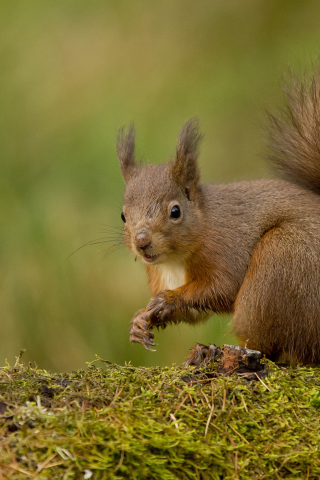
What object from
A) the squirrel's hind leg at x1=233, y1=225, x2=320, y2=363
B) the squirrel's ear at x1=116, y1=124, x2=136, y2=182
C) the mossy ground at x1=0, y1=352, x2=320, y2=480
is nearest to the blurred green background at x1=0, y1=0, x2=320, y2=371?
the squirrel's ear at x1=116, y1=124, x2=136, y2=182

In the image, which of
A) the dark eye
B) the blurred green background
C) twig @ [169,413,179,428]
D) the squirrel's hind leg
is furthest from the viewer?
the blurred green background

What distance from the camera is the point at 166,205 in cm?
228

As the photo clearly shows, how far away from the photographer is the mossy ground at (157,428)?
1073 millimetres

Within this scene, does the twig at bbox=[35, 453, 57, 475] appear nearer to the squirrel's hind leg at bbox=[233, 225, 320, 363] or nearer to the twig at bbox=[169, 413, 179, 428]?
the twig at bbox=[169, 413, 179, 428]

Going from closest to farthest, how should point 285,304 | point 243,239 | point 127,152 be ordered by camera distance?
point 285,304, point 243,239, point 127,152

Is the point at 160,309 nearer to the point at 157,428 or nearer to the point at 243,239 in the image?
the point at 243,239

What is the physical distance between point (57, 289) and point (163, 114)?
117 centimetres

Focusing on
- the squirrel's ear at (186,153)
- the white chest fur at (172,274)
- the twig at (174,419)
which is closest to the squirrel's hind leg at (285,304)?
the white chest fur at (172,274)

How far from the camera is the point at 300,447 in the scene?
4.09ft

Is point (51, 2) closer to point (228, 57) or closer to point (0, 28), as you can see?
point (0, 28)

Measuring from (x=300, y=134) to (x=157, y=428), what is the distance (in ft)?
5.13

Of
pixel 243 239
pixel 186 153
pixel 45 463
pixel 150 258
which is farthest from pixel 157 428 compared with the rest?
pixel 186 153

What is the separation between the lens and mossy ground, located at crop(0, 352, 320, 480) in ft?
3.52

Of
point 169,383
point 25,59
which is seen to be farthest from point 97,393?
point 25,59
